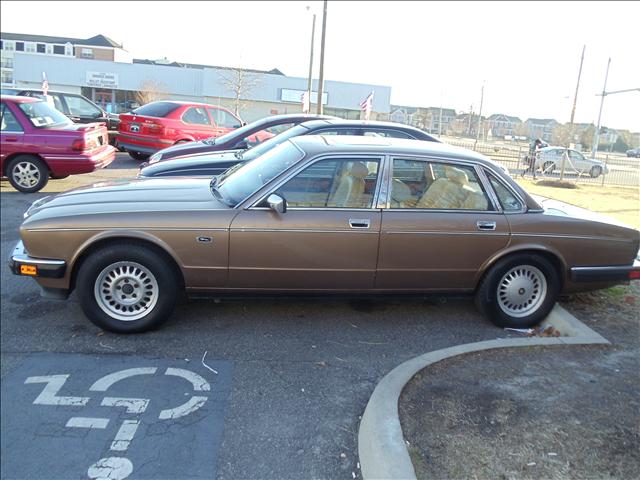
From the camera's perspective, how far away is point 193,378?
11.2 feet

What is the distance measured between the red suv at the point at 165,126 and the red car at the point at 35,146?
3.27 m

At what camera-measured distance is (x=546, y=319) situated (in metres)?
4.66

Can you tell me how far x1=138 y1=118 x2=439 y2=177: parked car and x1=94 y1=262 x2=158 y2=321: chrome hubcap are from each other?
2643 mm

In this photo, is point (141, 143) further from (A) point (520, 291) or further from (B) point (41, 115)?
(A) point (520, 291)

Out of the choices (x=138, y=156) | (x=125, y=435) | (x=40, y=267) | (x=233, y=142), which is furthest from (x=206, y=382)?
(x=138, y=156)

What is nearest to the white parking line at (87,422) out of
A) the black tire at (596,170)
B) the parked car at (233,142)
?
the parked car at (233,142)

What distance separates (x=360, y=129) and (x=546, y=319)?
142 inches

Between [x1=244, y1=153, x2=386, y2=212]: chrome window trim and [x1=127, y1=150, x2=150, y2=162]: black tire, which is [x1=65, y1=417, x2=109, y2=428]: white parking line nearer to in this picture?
[x1=244, y1=153, x2=386, y2=212]: chrome window trim

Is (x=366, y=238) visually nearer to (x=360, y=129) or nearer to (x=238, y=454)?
(x=238, y=454)

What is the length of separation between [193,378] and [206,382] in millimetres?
103

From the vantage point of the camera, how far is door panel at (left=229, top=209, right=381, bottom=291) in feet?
13.1

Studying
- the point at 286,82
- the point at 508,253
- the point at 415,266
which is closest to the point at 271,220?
the point at 415,266

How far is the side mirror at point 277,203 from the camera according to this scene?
3.88 metres

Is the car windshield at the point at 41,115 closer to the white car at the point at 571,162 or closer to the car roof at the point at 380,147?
the car roof at the point at 380,147
